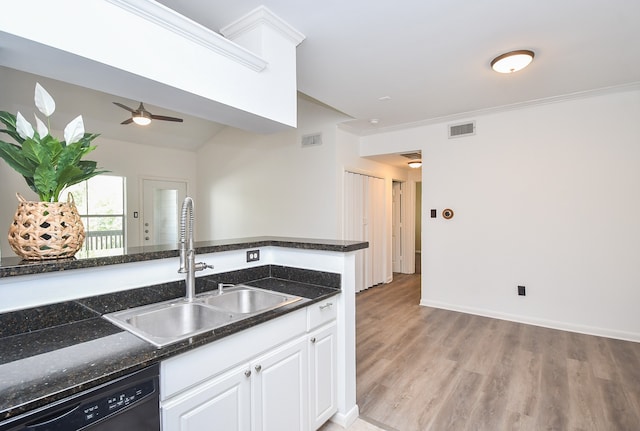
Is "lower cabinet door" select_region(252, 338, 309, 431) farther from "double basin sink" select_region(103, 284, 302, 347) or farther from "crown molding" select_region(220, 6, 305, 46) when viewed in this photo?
"crown molding" select_region(220, 6, 305, 46)

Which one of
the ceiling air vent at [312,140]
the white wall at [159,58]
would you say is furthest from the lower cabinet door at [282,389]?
the ceiling air vent at [312,140]

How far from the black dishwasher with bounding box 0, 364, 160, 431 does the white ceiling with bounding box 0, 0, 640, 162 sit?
82.8 inches

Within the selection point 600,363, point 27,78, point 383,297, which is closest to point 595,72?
point 600,363

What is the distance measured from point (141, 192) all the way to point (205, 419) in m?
6.11

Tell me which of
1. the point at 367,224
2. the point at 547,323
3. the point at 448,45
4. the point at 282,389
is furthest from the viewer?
the point at 367,224

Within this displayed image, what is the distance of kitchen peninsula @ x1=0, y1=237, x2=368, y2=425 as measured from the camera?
93cm

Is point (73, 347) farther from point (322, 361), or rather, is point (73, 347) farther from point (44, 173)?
point (322, 361)

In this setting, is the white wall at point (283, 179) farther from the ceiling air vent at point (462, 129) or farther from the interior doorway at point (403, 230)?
the ceiling air vent at point (462, 129)

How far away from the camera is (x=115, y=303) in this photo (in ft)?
4.78

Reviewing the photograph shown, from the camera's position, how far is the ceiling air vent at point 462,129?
13.6ft

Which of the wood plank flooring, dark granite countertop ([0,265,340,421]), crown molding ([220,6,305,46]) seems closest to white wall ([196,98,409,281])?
the wood plank flooring

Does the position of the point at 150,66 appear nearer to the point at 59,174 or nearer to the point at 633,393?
the point at 59,174

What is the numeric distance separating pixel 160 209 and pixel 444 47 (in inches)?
244

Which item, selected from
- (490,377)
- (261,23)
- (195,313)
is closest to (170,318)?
(195,313)
